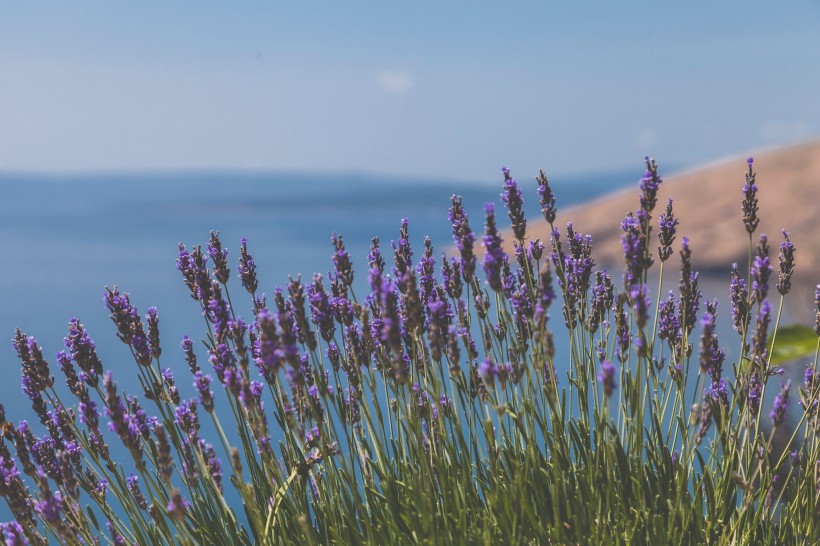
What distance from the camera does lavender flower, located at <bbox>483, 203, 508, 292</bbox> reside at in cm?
203

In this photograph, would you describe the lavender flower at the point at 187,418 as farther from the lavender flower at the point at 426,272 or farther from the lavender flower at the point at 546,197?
the lavender flower at the point at 546,197

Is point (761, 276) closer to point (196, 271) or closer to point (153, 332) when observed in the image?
point (196, 271)

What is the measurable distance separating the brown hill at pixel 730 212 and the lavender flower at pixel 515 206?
412 inches

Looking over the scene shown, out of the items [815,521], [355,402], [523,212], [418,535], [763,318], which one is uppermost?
[523,212]

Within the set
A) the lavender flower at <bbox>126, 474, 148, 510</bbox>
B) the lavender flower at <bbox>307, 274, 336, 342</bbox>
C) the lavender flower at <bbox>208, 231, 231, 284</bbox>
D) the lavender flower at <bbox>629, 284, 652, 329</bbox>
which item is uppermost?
the lavender flower at <bbox>208, 231, 231, 284</bbox>

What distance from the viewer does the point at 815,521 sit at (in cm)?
242

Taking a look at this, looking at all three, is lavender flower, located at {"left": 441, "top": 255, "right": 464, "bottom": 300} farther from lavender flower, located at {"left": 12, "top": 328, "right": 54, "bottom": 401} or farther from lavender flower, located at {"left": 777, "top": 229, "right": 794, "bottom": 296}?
lavender flower, located at {"left": 12, "top": 328, "right": 54, "bottom": 401}

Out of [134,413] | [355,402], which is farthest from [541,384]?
[134,413]

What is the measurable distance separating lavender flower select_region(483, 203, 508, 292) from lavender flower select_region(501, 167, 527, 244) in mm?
144

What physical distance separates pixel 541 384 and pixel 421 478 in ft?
1.59

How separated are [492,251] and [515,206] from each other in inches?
9.1

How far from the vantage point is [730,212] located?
1507 centimetres

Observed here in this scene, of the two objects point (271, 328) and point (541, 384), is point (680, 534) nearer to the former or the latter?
point (541, 384)

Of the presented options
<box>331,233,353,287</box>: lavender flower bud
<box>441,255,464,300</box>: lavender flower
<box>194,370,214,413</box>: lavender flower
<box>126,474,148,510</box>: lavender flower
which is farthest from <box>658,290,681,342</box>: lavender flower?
<box>126,474,148,510</box>: lavender flower
